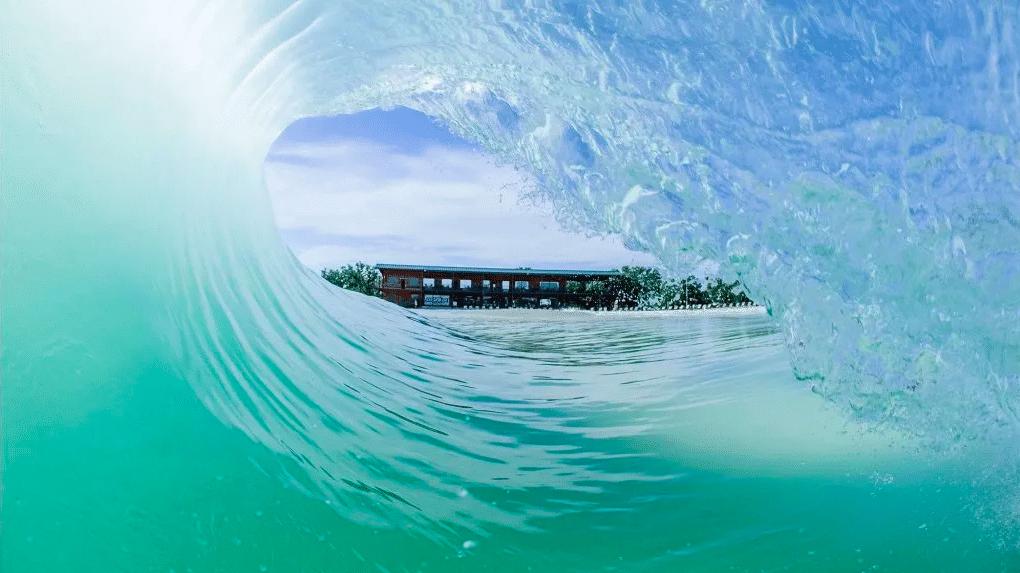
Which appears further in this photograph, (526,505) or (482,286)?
(482,286)

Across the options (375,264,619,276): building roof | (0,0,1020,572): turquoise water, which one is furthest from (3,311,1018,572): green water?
(375,264,619,276): building roof

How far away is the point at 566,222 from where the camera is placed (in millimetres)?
4445

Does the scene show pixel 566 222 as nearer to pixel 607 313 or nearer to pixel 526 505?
pixel 526 505

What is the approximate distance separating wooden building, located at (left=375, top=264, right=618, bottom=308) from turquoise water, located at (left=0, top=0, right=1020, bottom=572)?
300 inches

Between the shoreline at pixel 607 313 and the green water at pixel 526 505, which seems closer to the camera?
the green water at pixel 526 505

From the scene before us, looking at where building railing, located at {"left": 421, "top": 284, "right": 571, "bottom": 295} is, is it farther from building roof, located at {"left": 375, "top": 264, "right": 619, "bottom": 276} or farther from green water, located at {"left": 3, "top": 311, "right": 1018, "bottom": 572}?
green water, located at {"left": 3, "top": 311, "right": 1018, "bottom": 572}

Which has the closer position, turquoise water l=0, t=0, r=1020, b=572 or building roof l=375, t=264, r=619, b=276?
turquoise water l=0, t=0, r=1020, b=572

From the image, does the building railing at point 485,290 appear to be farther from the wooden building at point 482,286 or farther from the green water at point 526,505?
the green water at point 526,505

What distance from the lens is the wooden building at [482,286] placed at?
12328mm

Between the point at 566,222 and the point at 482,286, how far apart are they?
30.2ft

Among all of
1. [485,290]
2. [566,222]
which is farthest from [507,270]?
[566,222]

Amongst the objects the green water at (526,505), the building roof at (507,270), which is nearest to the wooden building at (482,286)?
the building roof at (507,270)

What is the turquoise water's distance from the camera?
2.75m

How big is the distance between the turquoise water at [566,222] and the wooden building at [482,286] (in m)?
7.62
